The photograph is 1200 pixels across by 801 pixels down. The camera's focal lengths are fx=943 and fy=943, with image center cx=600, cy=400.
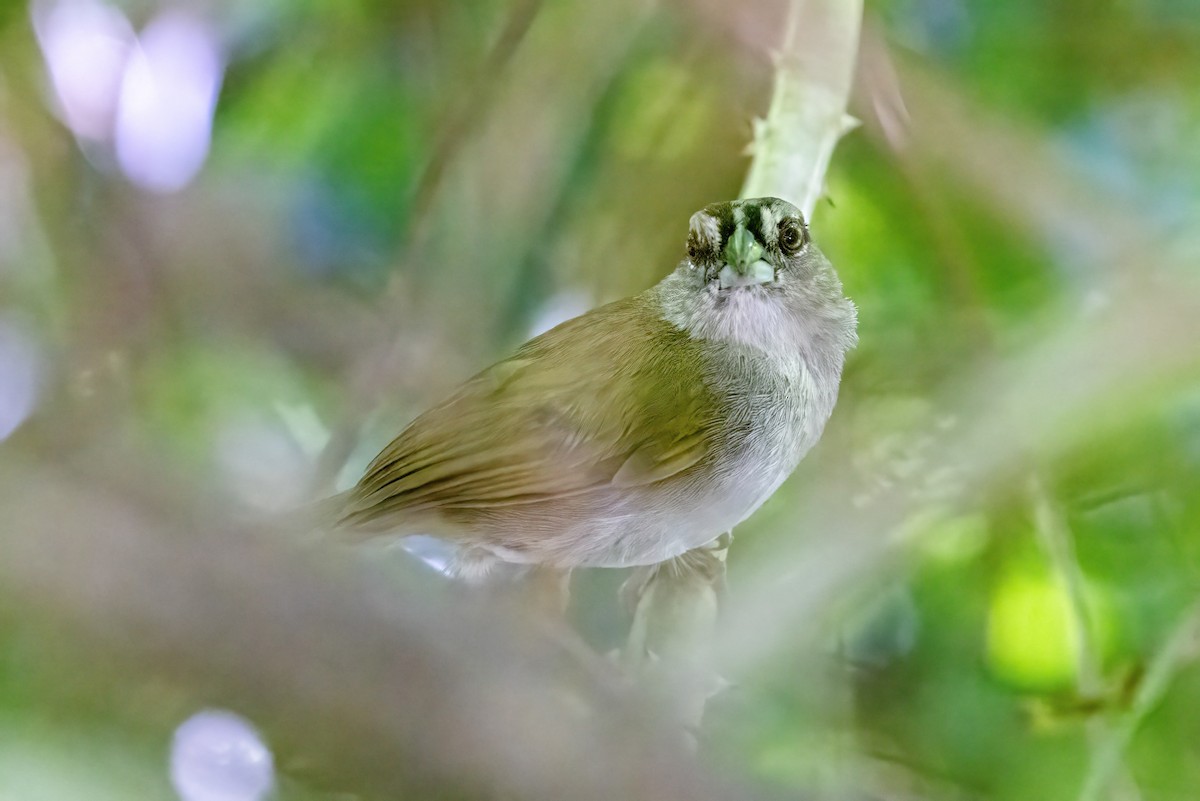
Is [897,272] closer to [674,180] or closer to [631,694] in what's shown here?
[674,180]

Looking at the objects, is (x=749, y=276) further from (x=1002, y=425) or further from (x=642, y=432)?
(x=1002, y=425)

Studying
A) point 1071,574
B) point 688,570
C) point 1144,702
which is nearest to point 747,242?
point 688,570

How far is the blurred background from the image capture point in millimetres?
849

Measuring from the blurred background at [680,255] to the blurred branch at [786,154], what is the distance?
0.08 feet

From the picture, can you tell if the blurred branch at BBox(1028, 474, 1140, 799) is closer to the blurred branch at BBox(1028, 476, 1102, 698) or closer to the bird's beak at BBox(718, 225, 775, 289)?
the blurred branch at BBox(1028, 476, 1102, 698)

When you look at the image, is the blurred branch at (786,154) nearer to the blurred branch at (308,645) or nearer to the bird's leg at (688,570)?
the bird's leg at (688,570)

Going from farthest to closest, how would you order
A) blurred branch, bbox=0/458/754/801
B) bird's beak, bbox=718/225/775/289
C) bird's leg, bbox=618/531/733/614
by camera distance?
1. bird's leg, bbox=618/531/733/614
2. bird's beak, bbox=718/225/775/289
3. blurred branch, bbox=0/458/754/801

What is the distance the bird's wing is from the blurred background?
81 mm

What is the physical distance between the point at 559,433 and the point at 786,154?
0.40 meters

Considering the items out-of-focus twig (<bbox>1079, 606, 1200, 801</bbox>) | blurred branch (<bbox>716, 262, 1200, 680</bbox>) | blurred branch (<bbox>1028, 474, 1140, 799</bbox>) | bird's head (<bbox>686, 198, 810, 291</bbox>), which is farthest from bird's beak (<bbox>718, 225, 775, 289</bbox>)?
Result: out-of-focus twig (<bbox>1079, 606, 1200, 801</bbox>)

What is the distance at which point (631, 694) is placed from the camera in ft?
2.60

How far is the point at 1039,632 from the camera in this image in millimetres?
953

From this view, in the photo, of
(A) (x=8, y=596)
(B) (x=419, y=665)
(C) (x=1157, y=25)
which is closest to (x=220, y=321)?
(A) (x=8, y=596)

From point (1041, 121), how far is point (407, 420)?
0.71 metres
